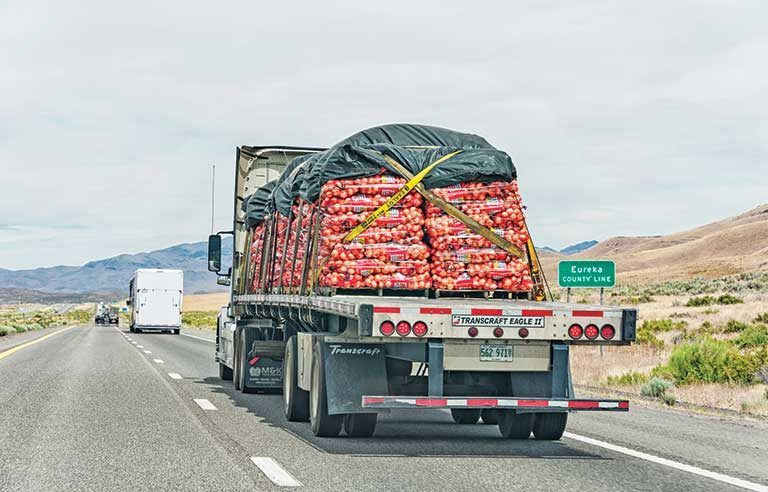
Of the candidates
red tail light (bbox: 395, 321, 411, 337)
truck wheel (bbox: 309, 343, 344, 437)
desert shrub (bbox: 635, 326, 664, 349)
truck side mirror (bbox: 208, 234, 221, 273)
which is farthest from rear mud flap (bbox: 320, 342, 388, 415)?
desert shrub (bbox: 635, 326, 664, 349)

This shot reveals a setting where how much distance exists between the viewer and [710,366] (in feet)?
59.8

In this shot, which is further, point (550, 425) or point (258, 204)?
point (258, 204)

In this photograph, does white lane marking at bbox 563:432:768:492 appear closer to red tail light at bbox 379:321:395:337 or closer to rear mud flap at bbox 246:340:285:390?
red tail light at bbox 379:321:395:337

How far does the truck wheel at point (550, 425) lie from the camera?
10.6 meters

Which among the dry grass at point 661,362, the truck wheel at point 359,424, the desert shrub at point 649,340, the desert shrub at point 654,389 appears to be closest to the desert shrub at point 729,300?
the dry grass at point 661,362

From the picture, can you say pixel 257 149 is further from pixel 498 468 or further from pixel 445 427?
pixel 498 468

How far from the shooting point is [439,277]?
35.4ft

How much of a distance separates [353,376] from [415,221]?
75.1 inches

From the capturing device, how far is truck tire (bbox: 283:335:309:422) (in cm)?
1173

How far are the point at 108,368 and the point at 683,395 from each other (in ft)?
38.6

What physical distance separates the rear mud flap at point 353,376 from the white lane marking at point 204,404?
164 inches

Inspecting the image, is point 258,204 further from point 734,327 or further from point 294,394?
point 734,327

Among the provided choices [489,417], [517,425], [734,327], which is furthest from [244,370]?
[734,327]

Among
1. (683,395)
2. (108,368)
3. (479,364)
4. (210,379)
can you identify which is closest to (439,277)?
(479,364)
